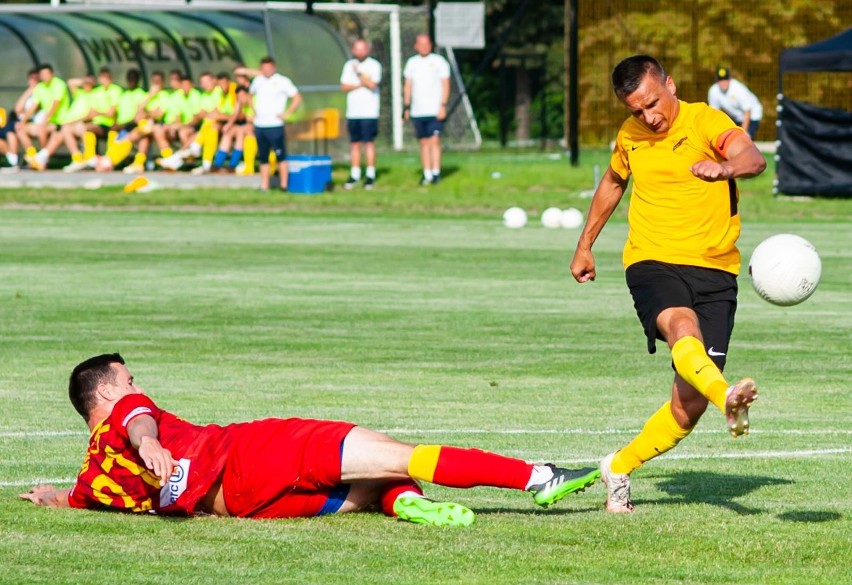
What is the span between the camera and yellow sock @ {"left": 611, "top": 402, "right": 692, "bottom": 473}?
24.4 ft

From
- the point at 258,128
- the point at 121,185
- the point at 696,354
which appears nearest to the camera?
the point at 696,354

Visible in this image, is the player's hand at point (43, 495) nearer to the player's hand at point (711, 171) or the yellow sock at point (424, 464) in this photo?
the yellow sock at point (424, 464)

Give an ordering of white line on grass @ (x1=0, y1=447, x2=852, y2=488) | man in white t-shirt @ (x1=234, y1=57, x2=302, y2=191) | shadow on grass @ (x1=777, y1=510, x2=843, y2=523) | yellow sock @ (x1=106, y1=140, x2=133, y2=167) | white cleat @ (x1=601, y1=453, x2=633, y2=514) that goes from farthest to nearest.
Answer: yellow sock @ (x1=106, y1=140, x2=133, y2=167) → man in white t-shirt @ (x1=234, y1=57, x2=302, y2=191) → white line on grass @ (x1=0, y1=447, x2=852, y2=488) → white cleat @ (x1=601, y1=453, x2=633, y2=514) → shadow on grass @ (x1=777, y1=510, x2=843, y2=523)

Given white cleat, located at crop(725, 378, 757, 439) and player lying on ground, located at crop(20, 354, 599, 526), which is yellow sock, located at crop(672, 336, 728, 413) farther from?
player lying on ground, located at crop(20, 354, 599, 526)

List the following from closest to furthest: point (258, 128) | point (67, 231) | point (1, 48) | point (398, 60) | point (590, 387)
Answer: point (590, 387) < point (67, 231) < point (258, 128) < point (1, 48) < point (398, 60)

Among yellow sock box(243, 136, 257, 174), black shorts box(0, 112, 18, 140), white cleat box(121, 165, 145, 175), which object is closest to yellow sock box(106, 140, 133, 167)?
white cleat box(121, 165, 145, 175)

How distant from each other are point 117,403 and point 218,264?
13.3 metres

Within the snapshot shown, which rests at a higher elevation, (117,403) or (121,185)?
(117,403)

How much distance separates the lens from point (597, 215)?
8180 millimetres

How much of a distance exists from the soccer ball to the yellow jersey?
51cm

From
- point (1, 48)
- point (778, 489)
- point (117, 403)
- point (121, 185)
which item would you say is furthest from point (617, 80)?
point (1, 48)

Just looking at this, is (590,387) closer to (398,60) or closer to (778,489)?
(778,489)

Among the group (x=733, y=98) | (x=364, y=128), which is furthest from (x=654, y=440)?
(x=733, y=98)

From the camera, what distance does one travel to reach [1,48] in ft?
128
